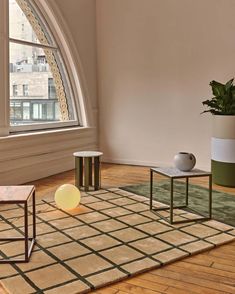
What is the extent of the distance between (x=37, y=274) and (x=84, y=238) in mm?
596

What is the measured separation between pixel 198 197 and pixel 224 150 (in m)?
0.80

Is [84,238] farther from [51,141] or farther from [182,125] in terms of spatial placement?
[182,125]

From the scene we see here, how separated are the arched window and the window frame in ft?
0.05

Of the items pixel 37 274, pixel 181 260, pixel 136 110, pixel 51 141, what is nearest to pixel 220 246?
pixel 181 260

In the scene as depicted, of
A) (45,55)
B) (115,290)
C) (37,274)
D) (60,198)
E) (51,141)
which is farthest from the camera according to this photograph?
(45,55)

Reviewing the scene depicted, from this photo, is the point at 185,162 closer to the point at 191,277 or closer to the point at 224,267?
the point at 224,267

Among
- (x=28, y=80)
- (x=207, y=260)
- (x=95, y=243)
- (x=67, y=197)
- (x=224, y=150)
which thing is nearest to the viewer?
(x=207, y=260)

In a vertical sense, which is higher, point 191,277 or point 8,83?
point 8,83

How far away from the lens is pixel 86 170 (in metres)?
4.11

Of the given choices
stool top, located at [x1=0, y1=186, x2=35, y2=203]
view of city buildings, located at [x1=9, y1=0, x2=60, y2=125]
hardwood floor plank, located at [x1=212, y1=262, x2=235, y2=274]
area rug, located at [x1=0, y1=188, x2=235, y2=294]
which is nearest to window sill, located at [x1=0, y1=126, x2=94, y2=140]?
view of city buildings, located at [x1=9, y1=0, x2=60, y2=125]

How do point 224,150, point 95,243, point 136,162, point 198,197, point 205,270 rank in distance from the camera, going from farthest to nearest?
1. point 136,162
2. point 224,150
3. point 198,197
4. point 95,243
5. point 205,270

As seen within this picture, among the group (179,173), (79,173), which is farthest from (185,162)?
(79,173)

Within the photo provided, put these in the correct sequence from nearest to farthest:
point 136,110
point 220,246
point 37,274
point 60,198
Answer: point 37,274, point 220,246, point 60,198, point 136,110

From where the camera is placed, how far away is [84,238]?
2654 mm
